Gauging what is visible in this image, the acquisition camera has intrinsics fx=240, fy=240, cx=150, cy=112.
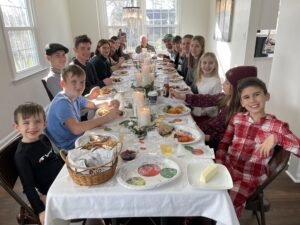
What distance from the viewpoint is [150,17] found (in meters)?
6.70

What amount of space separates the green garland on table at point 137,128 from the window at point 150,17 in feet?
18.7

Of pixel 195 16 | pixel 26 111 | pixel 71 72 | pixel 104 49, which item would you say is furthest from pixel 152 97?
pixel 195 16

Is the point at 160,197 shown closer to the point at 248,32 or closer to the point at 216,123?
the point at 216,123

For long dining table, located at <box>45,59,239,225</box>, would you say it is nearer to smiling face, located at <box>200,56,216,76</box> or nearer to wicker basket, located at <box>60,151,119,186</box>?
wicker basket, located at <box>60,151,119,186</box>

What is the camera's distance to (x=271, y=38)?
3.98 meters

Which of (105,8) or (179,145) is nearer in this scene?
(179,145)

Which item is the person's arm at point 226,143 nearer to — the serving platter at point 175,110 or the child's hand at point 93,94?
the serving platter at point 175,110

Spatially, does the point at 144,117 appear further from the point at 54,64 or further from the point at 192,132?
the point at 54,64

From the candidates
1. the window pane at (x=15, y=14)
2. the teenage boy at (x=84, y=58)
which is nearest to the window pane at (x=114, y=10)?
the window pane at (x=15, y=14)

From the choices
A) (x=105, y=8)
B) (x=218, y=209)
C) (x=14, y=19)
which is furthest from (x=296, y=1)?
(x=105, y=8)

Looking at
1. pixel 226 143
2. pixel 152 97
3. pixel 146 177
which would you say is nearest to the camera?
pixel 146 177

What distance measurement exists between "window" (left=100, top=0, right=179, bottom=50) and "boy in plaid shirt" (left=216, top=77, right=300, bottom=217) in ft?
19.0

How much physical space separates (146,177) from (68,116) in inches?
27.3

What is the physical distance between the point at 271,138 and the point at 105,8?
20.7ft
